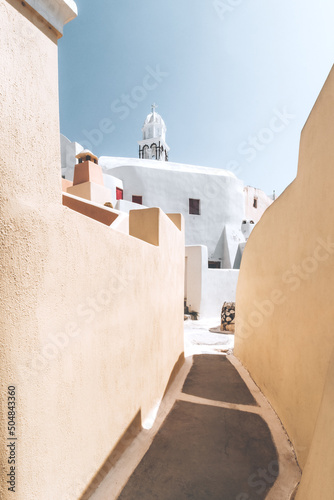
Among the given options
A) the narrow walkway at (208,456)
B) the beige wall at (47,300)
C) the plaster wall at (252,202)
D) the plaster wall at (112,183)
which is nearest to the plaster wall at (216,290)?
the plaster wall at (112,183)

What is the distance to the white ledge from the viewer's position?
1.48m

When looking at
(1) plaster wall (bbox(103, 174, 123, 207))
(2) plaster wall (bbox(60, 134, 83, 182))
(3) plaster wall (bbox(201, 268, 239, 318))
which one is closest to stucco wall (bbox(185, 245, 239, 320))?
(3) plaster wall (bbox(201, 268, 239, 318))

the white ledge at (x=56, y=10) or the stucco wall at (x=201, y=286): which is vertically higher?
the white ledge at (x=56, y=10)

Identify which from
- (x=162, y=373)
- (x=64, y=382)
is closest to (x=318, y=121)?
(x=64, y=382)

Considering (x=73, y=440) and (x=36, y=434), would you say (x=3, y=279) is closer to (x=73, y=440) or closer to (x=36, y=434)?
(x=36, y=434)

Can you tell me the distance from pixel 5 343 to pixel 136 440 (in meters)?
2.67

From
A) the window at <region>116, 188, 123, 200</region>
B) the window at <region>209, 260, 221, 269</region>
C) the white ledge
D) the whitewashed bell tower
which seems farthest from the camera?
the whitewashed bell tower

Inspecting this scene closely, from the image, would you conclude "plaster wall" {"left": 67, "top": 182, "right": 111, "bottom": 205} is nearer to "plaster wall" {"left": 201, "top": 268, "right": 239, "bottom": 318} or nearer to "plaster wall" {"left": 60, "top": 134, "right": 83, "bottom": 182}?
"plaster wall" {"left": 201, "top": 268, "right": 239, "bottom": 318}

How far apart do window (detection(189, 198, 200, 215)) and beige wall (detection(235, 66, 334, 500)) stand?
55.8ft

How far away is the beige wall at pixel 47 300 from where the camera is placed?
135 cm

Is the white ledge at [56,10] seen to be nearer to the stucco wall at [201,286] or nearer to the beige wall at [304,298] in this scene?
the beige wall at [304,298]

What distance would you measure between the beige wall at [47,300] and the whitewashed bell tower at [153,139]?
33702 millimetres

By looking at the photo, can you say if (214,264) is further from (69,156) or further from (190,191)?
(69,156)

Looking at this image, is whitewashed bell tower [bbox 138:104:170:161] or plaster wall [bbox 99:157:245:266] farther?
whitewashed bell tower [bbox 138:104:170:161]
